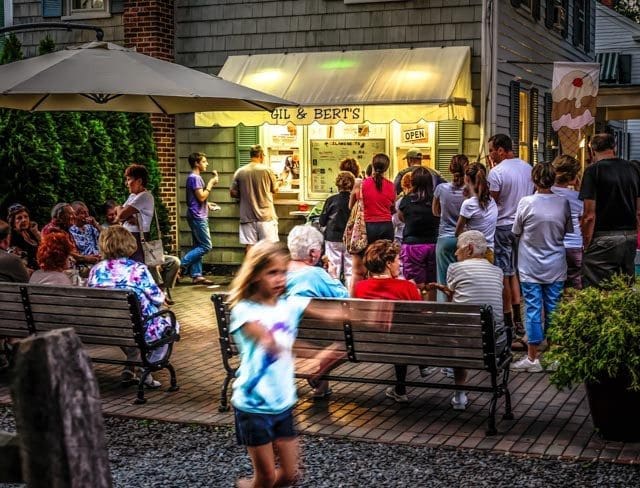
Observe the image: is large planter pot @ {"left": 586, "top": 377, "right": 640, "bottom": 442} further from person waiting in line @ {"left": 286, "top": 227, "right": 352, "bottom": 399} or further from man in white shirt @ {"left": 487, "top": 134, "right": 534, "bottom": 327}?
man in white shirt @ {"left": 487, "top": 134, "right": 534, "bottom": 327}

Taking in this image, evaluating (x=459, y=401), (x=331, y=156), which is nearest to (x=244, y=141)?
(x=331, y=156)

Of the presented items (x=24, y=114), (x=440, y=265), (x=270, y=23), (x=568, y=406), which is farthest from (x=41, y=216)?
(x=568, y=406)

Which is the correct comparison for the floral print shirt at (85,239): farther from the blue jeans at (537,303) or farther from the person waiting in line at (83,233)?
the blue jeans at (537,303)

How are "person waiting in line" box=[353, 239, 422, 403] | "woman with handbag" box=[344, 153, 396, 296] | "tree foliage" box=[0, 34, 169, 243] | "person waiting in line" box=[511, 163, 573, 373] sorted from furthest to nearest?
1. "tree foliage" box=[0, 34, 169, 243]
2. "woman with handbag" box=[344, 153, 396, 296]
3. "person waiting in line" box=[511, 163, 573, 373]
4. "person waiting in line" box=[353, 239, 422, 403]

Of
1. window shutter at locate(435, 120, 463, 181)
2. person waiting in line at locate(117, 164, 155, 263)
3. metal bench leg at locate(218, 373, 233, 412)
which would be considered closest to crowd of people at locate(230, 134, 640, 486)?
metal bench leg at locate(218, 373, 233, 412)

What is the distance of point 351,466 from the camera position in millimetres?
6246

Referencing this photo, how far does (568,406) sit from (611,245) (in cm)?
192

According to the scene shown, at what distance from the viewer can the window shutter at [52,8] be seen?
17328 mm

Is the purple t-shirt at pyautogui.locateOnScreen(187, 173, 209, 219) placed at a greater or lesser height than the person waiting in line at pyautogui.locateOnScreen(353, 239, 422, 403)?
greater

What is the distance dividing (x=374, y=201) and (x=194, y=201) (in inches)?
155

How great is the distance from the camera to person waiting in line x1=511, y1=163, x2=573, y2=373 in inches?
342

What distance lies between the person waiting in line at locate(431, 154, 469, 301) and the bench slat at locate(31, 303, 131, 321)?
12.0 ft

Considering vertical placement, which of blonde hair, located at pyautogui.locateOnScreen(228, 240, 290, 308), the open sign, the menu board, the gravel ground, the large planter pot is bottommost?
the gravel ground

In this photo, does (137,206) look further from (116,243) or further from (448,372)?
(448,372)
